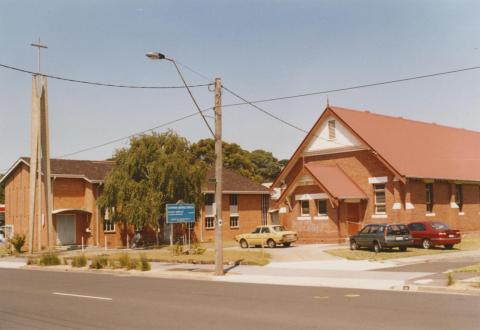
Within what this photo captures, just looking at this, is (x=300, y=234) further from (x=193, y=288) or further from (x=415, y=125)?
(x=193, y=288)

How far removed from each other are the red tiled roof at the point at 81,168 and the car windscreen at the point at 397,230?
2501 cm

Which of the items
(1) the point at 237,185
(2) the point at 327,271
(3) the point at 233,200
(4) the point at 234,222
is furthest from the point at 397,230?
(1) the point at 237,185

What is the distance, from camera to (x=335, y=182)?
36.7m

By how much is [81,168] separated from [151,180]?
11522 mm

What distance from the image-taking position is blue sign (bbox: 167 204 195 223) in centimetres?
2641

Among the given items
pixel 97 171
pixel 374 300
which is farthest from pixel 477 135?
pixel 374 300

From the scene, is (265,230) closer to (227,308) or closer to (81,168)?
(81,168)

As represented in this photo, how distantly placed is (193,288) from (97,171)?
3059cm

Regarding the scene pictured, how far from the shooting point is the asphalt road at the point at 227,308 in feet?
35.1

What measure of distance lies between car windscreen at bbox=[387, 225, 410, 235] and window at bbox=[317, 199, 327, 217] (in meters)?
8.38

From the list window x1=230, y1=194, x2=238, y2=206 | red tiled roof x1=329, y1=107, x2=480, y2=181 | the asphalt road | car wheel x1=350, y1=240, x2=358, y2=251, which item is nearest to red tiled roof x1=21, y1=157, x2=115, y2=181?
window x1=230, y1=194, x2=238, y2=206

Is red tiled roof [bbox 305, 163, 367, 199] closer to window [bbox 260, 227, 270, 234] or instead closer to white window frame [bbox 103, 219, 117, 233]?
window [bbox 260, 227, 270, 234]

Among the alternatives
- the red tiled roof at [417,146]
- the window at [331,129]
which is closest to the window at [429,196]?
the red tiled roof at [417,146]

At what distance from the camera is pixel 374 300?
13.7 metres
